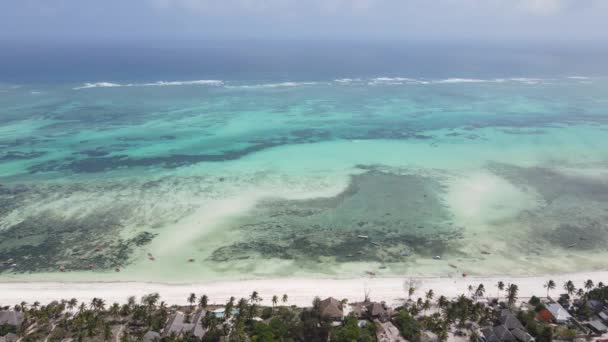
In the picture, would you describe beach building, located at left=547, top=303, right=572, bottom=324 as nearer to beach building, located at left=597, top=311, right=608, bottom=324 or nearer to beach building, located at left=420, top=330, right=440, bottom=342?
beach building, located at left=597, top=311, right=608, bottom=324

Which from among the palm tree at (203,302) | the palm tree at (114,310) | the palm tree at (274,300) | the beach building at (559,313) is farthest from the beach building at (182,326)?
the beach building at (559,313)

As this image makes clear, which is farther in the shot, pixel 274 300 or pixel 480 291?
pixel 480 291

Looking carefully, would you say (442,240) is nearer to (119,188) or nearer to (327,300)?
(327,300)

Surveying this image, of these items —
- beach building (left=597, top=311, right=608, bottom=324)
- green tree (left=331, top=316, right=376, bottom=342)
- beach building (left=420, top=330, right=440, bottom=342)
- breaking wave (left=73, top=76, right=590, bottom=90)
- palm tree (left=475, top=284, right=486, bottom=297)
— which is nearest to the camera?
green tree (left=331, top=316, right=376, bottom=342)

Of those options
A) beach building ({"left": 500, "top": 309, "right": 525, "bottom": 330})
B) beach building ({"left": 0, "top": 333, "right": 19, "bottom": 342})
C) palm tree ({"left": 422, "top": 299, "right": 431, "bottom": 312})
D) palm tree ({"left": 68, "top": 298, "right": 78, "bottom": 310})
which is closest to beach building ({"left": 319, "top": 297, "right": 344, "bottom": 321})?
palm tree ({"left": 422, "top": 299, "right": 431, "bottom": 312})

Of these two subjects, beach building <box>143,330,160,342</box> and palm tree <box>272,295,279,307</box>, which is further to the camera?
palm tree <box>272,295,279,307</box>

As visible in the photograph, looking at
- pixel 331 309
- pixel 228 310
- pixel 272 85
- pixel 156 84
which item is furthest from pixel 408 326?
pixel 156 84

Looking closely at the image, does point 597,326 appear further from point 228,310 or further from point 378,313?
point 228,310
